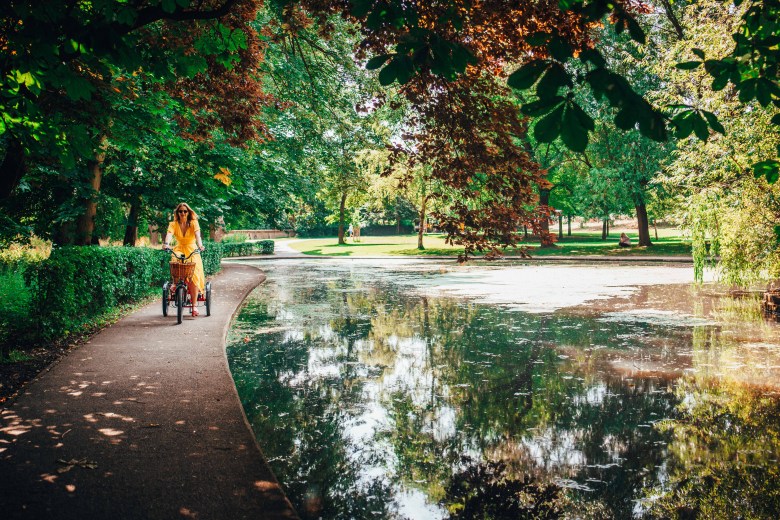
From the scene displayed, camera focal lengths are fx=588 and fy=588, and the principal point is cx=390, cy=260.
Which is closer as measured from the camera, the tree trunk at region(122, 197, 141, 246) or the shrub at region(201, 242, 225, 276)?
the tree trunk at region(122, 197, 141, 246)

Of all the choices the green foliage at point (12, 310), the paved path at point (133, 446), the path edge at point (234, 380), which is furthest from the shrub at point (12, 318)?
the path edge at point (234, 380)

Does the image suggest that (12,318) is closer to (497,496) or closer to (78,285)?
(78,285)

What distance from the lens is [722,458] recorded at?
4789mm

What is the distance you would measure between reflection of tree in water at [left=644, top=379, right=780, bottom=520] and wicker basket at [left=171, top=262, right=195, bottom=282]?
866cm

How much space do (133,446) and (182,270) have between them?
7.00 metres

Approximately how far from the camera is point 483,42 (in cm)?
526

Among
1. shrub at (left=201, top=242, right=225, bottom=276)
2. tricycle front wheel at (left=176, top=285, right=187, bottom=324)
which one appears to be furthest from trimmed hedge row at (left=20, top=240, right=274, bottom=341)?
shrub at (left=201, top=242, right=225, bottom=276)

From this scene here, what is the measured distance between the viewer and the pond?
13.6 ft

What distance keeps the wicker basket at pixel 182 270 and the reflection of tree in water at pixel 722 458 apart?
8.66 metres

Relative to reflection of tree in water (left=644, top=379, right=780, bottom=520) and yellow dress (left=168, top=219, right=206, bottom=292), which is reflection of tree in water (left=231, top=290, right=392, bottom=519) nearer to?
reflection of tree in water (left=644, top=379, right=780, bottom=520)

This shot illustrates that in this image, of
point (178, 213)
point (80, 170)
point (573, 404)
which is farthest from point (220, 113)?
point (80, 170)

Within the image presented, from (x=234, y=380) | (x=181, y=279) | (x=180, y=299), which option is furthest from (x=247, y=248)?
(x=234, y=380)

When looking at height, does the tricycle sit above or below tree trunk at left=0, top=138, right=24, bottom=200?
below

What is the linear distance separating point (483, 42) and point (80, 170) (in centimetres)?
1405
